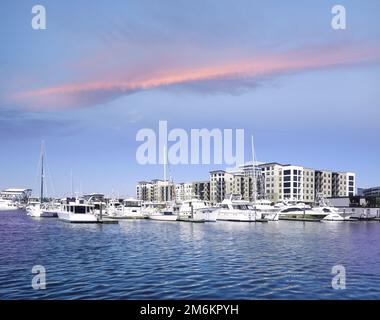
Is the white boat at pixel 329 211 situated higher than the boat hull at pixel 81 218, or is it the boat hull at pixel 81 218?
the boat hull at pixel 81 218

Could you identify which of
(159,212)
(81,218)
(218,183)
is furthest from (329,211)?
(81,218)

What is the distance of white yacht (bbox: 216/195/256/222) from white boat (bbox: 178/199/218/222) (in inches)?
62.1

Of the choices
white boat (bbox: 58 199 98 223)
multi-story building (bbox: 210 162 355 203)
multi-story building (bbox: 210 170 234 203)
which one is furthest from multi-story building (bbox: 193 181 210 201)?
white boat (bbox: 58 199 98 223)

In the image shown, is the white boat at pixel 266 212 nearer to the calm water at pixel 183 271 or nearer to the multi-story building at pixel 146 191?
the multi-story building at pixel 146 191

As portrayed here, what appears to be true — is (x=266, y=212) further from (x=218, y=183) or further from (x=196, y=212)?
(x=218, y=183)

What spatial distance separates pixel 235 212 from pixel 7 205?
69656 mm

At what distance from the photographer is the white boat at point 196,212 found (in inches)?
2817

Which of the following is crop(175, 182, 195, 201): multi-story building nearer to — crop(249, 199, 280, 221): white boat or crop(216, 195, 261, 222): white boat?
crop(249, 199, 280, 221): white boat

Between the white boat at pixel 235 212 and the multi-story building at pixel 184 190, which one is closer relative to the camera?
the white boat at pixel 235 212

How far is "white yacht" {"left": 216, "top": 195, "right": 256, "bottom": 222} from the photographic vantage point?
71.2m

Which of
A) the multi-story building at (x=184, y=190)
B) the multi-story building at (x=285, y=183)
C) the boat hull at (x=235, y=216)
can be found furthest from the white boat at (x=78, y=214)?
the multi-story building at (x=184, y=190)
